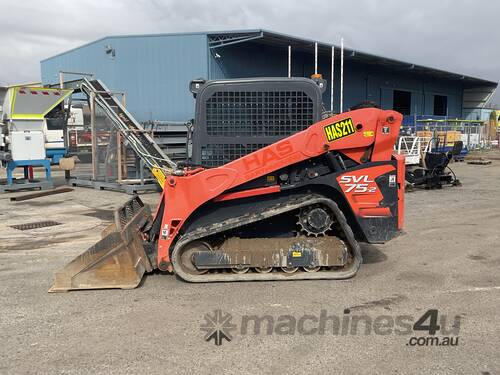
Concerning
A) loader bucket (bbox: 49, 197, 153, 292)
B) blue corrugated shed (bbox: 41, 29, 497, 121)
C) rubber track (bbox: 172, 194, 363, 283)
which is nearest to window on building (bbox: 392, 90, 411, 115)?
blue corrugated shed (bbox: 41, 29, 497, 121)

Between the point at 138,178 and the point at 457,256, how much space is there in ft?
31.9

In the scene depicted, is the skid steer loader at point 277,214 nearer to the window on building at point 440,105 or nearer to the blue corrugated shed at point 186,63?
the blue corrugated shed at point 186,63

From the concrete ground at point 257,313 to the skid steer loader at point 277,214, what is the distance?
8.5 inches

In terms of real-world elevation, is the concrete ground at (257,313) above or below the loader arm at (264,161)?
below

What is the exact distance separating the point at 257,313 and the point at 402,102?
3277 cm

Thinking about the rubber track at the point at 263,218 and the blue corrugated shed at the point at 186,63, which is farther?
the blue corrugated shed at the point at 186,63

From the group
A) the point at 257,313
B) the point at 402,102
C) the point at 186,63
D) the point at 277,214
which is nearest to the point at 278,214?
the point at 277,214

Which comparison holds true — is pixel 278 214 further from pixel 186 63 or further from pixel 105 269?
pixel 186 63

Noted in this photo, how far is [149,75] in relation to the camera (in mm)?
21750

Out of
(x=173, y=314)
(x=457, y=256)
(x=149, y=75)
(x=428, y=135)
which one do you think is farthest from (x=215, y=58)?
(x=173, y=314)

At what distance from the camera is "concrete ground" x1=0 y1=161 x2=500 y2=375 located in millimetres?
3348

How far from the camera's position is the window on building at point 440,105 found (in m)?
38.5

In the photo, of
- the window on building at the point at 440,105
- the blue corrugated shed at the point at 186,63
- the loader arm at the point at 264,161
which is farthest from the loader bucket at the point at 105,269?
the window on building at the point at 440,105

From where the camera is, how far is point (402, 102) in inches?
1337
